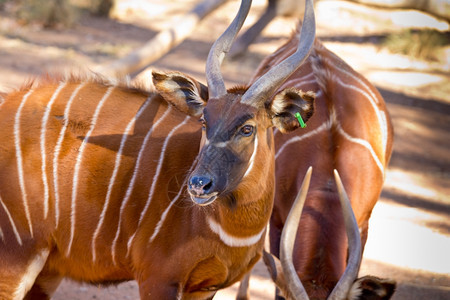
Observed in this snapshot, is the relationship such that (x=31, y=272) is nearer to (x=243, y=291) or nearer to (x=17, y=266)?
(x=17, y=266)

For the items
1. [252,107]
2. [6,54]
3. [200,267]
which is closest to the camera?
[252,107]

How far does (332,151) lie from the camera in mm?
4035

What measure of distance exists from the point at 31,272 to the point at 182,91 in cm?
127

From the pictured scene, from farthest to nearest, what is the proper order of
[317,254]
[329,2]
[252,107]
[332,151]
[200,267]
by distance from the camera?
[329,2] → [332,151] → [317,254] → [200,267] → [252,107]

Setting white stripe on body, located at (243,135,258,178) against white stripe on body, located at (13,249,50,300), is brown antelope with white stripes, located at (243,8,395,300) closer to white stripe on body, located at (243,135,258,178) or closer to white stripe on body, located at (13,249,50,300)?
white stripe on body, located at (243,135,258,178)

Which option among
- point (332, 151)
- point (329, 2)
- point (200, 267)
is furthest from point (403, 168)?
point (329, 2)

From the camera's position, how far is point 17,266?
3289 millimetres

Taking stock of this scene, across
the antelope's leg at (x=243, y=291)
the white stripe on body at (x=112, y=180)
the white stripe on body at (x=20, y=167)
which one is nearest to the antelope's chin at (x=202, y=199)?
the white stripe on body at (x=112, y=180)

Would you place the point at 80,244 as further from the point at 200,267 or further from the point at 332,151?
the point at 332,151

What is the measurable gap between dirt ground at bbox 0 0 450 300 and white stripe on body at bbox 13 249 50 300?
1.19 metres

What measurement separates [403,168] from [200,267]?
14.7ft

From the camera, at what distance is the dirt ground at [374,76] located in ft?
17.1

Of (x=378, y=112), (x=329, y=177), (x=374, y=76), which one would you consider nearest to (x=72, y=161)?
(x=329, y=177)

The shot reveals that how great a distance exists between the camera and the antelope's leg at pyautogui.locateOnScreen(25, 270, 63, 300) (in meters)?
3.72
